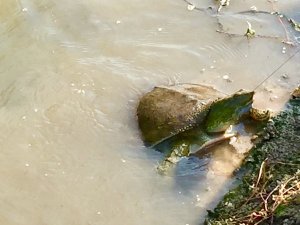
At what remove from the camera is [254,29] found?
564 centimetres

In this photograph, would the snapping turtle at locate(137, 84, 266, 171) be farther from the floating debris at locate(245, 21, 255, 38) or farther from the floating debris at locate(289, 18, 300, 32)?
the floating debris at locate(289, 18, 300, 32)

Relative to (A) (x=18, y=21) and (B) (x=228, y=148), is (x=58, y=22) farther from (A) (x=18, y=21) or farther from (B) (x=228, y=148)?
(B) (x=228, y=148)

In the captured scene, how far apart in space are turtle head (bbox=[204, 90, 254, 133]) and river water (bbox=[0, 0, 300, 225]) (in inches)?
8.8

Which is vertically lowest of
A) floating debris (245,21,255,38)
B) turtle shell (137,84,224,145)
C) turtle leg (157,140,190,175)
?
turtle leg (157,140,190,175)

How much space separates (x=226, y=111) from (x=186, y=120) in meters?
0.36

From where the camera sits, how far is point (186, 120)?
14.7 feet

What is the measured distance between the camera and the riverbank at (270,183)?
11.8ft

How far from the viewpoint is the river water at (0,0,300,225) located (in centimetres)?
418

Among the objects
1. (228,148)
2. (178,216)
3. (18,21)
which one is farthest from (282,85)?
(18,21)

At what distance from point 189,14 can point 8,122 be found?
89.9 inches

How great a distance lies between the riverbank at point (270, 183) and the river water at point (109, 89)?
0.20 metres

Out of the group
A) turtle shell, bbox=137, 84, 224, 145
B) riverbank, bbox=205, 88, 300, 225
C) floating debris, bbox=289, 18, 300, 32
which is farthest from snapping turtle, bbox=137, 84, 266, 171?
floating debris, bbox=289, 18, 300, 32

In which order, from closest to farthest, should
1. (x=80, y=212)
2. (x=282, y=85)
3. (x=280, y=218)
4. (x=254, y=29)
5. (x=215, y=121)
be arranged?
1. (x=280, y=218)
2. (x=80, y=212)
3. (x=215, y=121)
4. (x=282, y=85)
5. (x=254, y=29)

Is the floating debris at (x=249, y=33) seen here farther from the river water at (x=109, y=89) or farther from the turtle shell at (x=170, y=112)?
the turtle shell at (x=170, y=112)
